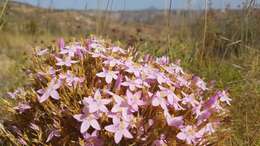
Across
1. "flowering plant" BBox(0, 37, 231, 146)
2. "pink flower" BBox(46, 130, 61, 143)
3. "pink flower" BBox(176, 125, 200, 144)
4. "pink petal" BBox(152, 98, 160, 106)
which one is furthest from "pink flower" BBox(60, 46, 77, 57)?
"pink flower" BBox(176, 125, 200, 144)

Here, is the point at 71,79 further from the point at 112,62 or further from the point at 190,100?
the point at 190,100

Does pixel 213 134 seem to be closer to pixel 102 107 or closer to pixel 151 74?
pixel 151 74

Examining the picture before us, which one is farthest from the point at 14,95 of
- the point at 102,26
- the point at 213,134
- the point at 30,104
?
the point at 102,26

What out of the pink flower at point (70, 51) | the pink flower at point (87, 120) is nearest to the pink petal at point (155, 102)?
the pink flower at point (87, 120)

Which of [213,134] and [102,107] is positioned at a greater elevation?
[102,107]

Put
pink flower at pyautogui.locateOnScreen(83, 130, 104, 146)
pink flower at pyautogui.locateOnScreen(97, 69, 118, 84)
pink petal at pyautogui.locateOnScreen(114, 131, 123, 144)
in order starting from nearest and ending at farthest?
pink petal at pyautogui.locateOnScreen(114, 131, 123, 144)
pink flower at pyautogui.locateOnScreen(83, 130, 104, 146)
pink flower at pyautogui.locateOnScreen(97, 69, 118, 84)

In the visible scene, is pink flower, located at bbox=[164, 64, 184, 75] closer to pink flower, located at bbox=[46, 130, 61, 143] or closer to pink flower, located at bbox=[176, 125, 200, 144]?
pink flower, located at bbox=[176, 125, 200, 144]

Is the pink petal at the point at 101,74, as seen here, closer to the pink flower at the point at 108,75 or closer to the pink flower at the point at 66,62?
the pink flower at the point at 108,75
